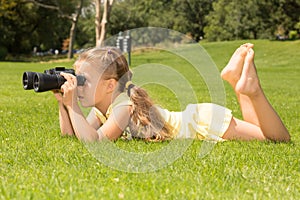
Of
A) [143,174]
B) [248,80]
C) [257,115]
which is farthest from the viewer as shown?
[257,115]

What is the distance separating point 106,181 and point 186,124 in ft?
5.81

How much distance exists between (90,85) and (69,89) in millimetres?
279

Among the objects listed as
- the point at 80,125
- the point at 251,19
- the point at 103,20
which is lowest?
the point at 251,19

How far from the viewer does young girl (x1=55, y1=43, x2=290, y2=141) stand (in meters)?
4.17

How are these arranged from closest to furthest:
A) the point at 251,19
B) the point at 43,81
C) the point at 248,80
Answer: the point at 43,81
the point at 248,80
the point at 251,19

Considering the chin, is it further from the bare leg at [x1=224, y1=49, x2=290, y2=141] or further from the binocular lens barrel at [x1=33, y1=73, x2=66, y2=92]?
the bare leg at [x1=224, y1=49, x2=290, y2=141]

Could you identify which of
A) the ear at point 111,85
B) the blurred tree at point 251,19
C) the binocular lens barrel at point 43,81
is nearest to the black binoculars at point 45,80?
the binocular lens barrel at point 43,81

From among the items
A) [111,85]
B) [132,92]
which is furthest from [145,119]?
[111,85]

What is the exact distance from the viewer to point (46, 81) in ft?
12.6

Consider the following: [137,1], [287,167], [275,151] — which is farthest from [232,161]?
[137,1]

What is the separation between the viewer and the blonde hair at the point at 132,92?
425cm

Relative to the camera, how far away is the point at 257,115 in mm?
4469

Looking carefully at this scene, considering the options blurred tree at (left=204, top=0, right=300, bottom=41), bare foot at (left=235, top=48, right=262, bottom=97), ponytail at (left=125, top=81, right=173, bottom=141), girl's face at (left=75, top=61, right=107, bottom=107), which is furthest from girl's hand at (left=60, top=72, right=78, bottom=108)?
blurred tree at (left=204, top=0, right=300, bottom=41)

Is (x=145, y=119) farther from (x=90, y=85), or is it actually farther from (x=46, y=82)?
(x=46, y=82)
